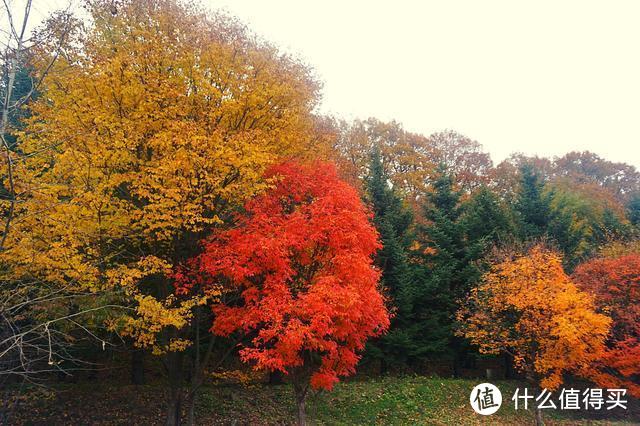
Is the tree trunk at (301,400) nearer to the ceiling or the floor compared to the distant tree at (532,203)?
nearer to the floor

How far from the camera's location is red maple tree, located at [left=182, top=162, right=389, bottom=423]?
10.7m

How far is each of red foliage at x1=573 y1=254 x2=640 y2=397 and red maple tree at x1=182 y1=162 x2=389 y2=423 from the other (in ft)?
34.9

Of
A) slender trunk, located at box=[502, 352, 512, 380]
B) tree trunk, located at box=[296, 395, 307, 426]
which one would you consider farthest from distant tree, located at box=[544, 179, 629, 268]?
tree trunk, located at box=[296, 395, 307, 426]

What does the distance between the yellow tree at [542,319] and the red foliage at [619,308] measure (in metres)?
0.92

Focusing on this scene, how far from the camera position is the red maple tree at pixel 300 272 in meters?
10.7

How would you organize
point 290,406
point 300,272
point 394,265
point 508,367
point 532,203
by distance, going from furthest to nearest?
point 532,203 → point 508,367 → point 394,265 → point 290,406 → point 300,272

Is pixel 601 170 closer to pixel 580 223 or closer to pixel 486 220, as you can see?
pixel 580 223

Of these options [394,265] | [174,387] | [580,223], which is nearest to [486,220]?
[394,265]

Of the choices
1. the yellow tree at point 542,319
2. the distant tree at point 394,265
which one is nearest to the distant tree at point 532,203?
the distant tree at point 394,265

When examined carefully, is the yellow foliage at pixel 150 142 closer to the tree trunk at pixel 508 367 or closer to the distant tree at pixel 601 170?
the tree trunk at pixel 508 367

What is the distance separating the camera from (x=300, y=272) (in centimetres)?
1275

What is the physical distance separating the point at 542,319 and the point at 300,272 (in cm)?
958

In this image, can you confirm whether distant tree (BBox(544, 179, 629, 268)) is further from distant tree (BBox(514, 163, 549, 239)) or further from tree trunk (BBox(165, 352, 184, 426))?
tree trunk (BBox(165, 352, 184, 426))

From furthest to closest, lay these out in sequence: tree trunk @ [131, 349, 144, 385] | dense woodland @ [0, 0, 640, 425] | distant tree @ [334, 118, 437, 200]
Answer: distant tree @ [334, 118, 437, 200] < tree trunk @ [131, 349, 144, 385] < dense woodland @ [0, 0, 640, 425]
